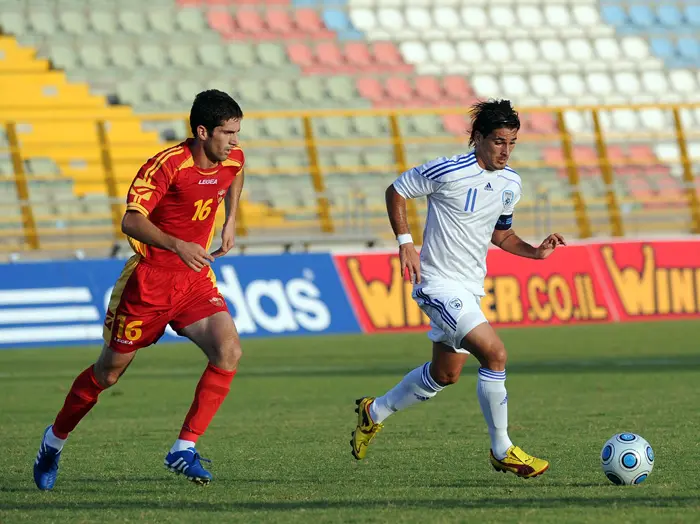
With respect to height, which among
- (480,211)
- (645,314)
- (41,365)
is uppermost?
(480,211)

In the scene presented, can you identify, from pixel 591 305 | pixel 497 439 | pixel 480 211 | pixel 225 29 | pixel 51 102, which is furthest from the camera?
pixel 225 29

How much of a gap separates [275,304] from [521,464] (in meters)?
10.3

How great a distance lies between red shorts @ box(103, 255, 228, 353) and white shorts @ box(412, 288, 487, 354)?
1076mm

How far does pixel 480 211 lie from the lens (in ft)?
22.6

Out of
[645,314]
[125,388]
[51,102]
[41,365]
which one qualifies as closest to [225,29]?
[51,102]

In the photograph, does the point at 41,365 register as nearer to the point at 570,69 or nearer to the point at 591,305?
the point at 591,305

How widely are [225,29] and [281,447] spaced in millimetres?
19496

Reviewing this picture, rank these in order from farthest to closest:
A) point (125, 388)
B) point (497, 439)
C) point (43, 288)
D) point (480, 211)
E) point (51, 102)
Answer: point (51, 102), point (43, 288), point (125, 388), point (480, 211), point (497, 439)

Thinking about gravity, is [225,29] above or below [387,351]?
above

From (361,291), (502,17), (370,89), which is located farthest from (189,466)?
(502,17)

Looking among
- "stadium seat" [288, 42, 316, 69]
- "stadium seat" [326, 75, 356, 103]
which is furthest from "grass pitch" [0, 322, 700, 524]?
"stadium seat" [288, 42, 316, 69]

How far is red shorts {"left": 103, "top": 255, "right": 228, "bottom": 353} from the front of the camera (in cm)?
646

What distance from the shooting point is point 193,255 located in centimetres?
612

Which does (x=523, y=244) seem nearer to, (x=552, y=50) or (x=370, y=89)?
(x=370, y=89)
